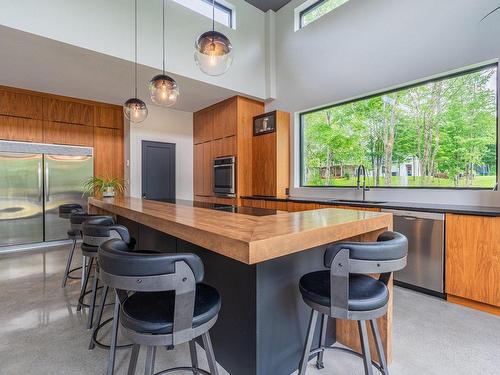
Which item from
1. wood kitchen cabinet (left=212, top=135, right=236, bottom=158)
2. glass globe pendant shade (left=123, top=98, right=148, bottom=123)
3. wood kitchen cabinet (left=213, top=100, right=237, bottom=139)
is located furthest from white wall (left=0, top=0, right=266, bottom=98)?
wood kitchen cabinet (left=212, top=135, right=236, bottom=158)

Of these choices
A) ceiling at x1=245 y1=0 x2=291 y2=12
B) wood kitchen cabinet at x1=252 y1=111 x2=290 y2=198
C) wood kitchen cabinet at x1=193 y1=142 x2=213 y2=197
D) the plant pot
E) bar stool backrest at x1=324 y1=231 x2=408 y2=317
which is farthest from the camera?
wood kitchen cabinet at x1=193 y1=142 x2=213 y2=197

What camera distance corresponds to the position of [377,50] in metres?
3.79

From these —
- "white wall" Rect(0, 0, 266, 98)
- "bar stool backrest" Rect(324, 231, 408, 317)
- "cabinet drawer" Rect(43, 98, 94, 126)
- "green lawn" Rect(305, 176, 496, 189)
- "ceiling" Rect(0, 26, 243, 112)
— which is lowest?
"bar stool backrest" Rect(324, 231, 408, 317)

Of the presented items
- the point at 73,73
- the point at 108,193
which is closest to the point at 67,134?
the point at 73,73

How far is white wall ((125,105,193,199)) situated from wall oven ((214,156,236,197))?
1.15 m

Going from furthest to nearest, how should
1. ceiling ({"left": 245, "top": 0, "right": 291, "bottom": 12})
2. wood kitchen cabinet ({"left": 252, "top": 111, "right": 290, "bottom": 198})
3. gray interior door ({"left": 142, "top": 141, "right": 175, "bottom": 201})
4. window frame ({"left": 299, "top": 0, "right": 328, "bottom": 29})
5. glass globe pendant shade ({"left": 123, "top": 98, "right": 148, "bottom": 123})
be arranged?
gray interior door ({"left": 142, "top": 141, "right": 175, "bottom": 201}) → ceiling ({"left": 245, "top": 0, "right": 291, "bottom": 12}) → wood kitchen cabinet ({"left": 252, "top": 111, "right": 290, "bottom": 198}) → window frame ({"left": 299, "top": 0, "right": 328, "bottom": 29}) → glass globe pendant shade ({"left": 123, "top": 98, "right": 148, "bottom": 123})

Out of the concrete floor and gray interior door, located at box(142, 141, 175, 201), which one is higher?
gray interior door, located at box(142, 141, 175, 201)

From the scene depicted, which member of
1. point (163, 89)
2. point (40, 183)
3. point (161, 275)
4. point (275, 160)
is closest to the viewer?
point (161, 275)

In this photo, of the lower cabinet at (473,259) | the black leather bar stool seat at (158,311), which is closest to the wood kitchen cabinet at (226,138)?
the lower cabinet at (473,259)

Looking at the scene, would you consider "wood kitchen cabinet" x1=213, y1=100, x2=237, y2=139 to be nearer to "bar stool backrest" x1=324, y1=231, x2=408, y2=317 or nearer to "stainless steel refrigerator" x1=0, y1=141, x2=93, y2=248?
"stainless steel refrigerator" x1=0, y1=141, x2=93, y2=248

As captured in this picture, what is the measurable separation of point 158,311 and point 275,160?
3954mm

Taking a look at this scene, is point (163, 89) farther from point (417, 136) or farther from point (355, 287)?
point (417, 136)

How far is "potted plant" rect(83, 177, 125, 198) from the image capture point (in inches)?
171

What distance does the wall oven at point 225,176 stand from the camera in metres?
5.23
